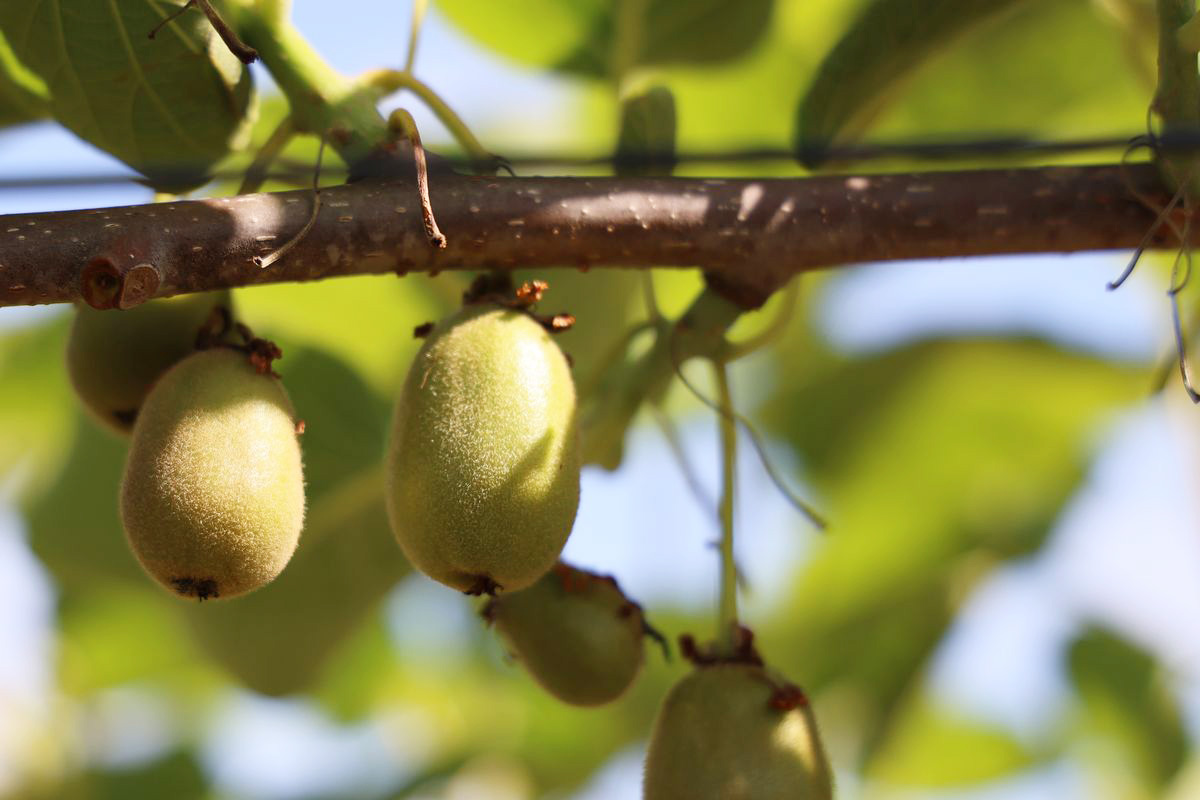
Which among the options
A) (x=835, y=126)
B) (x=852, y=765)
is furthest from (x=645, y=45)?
(x=852, y=765)

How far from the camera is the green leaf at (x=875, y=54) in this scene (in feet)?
3.61

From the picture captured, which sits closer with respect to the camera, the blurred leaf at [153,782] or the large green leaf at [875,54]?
the large green leaf at [875,54]

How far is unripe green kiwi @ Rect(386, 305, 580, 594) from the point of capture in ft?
2.56

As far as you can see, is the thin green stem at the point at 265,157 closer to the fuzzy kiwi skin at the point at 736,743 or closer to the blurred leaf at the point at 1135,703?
the fuzzy kiwi skin at the point at 736,743

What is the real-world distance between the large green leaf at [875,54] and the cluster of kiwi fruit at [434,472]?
1.23ft

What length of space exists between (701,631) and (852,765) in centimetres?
30

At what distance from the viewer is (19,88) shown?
1070 mm

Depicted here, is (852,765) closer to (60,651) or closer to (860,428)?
(860,428)

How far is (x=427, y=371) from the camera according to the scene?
833mm

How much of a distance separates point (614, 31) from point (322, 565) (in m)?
0.61

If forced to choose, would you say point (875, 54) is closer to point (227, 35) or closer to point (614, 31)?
point (614, 31)

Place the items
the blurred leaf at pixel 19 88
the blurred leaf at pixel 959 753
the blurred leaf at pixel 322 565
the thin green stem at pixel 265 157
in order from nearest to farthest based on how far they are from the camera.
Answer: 1. the thin green stem at pixel 265 157
2. the blurred leaf at pixel 19 88
3. the blurred leaf at pixel 322 565
4. the blurred leaf at pixel 959 753

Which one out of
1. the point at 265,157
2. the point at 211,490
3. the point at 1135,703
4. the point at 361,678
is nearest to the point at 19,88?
the point at 265,157

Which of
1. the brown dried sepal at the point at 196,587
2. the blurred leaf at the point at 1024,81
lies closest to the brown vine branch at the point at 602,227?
the brown dried sepal at the point at 196,587
